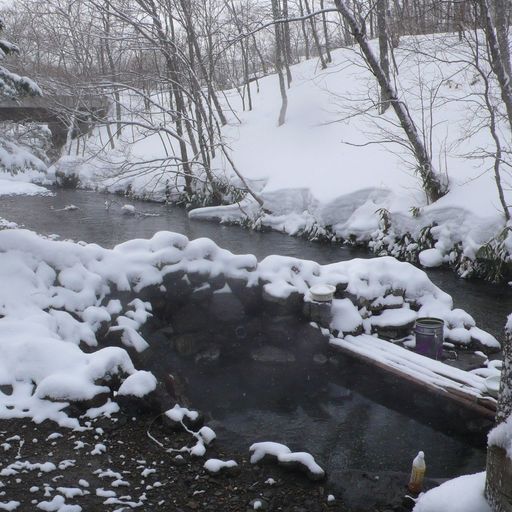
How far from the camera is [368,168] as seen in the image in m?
15.1

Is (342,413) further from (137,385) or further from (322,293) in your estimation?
(137,385)

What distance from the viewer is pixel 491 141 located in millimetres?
13508

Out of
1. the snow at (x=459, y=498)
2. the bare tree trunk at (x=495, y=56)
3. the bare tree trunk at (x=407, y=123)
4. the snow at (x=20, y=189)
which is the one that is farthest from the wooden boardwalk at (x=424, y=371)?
the snow at (x=20, y=189)

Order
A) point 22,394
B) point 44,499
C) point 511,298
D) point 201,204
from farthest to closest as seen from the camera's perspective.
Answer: point 201,204 → point 511,298 → point 22,394 → point 44,499

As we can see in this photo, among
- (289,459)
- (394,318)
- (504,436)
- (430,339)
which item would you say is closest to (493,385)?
(430,339)

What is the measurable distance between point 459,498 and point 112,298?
5.15m

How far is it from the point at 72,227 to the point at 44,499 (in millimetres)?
12777

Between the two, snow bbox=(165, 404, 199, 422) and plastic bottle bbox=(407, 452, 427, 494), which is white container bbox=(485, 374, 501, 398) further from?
snow bbox=(165, 404, 199, 422)

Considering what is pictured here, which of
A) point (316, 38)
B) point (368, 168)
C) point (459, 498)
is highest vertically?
point (316, 38)

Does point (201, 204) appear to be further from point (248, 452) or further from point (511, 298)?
point (248, 452)

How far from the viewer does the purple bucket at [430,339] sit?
685 centimetres

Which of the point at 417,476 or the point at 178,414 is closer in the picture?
the point at 417,476

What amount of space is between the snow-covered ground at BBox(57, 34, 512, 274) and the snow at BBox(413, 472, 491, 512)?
8.55m

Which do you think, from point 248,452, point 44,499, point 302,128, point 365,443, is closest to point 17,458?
point 44,499
